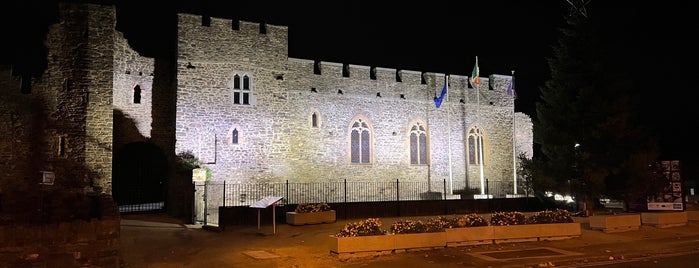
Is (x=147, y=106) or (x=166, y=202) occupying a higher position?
(x=147, y=106)

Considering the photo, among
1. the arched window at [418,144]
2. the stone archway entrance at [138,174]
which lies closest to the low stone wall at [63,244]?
the stone archway entrance at [138,174]

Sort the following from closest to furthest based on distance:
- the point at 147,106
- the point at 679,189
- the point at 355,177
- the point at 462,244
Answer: the point at 462,244 < the point at 679,189 < the point at 147,106 < the point at 355,177

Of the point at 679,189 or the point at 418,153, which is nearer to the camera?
the point at 679,189

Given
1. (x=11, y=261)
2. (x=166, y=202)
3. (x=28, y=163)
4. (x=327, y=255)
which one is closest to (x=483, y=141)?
(x=166, y=202)

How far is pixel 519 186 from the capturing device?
30.9m

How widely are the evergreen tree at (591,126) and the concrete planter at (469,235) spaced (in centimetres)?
739

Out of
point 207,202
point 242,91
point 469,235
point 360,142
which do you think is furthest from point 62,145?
point 469,235

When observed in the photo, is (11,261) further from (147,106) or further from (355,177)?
(355,177)

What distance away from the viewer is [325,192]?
2581 centimetres

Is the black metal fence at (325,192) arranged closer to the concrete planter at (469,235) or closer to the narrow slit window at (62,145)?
the narrow slit window at (62,145)

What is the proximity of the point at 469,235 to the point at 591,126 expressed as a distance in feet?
28.8

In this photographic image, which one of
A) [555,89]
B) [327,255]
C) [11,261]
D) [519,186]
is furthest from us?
[519,186]

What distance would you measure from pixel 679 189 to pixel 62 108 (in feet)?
74.9

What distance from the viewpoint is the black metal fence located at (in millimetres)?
21778
